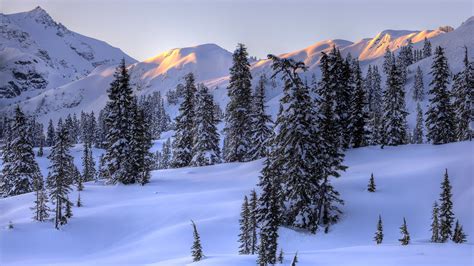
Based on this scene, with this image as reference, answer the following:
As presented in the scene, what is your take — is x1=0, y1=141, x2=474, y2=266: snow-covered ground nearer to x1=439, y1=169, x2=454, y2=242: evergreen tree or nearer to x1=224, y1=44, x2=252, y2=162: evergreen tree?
x1=439, y1=169, x2=454, y2=242: evergreen tree

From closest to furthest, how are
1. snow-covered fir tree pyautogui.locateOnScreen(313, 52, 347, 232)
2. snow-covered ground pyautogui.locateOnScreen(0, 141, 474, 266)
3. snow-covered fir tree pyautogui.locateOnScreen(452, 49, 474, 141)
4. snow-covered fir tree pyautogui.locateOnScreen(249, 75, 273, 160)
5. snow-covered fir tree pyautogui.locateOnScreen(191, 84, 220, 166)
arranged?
snow-covered ground pyautogui.locateOnScreen(0, 141, 474, 266), snow-covered fir tree pyautogui.locateOnScreen(313, 52, 347, 232), snow-covered fir tree pyautogui.locateOnScreen(452, 49, 474, 141), snow-covered fir tree pyautogui.locateOnScreen(249, 75, 273, 160), snow-covered fir tree pyautogui.locateOnScreen(191, 84, 220, 166)

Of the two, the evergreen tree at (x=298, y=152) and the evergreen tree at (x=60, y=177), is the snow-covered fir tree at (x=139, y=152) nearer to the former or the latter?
the evergreen tree at (x=60, y=177)

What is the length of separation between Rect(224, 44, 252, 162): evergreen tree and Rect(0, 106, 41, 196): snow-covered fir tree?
992 inches

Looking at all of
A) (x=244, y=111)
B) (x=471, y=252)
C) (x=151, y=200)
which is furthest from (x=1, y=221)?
(x=471, y=252)

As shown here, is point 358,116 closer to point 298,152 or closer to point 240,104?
Answer: point 240,104

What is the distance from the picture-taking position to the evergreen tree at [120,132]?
46.2m

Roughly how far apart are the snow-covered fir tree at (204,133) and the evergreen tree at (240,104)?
279 cm

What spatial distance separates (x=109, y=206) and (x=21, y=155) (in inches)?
874

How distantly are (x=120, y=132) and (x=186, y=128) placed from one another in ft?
44.4

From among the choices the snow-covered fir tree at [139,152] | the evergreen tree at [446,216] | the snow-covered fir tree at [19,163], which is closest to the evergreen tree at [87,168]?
the snow-covered fir tree at [19,163]

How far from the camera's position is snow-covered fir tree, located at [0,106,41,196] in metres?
52.4

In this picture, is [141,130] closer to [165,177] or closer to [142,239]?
[165,177]

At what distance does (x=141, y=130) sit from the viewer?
4644 centimetres

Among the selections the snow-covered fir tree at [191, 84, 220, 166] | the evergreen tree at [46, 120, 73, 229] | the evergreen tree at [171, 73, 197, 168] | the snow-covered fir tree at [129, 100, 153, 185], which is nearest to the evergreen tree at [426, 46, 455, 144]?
the snow-covered fir tree at [191, 84, 220, 166]
